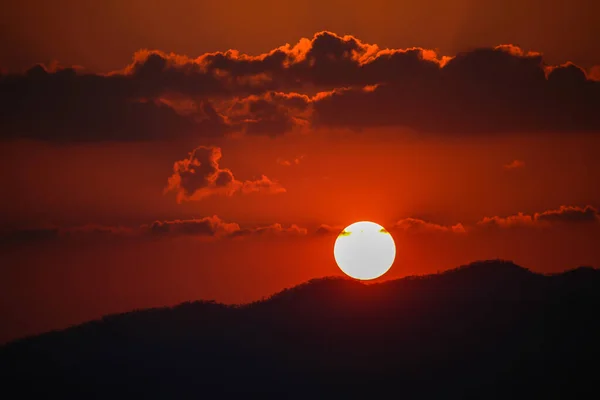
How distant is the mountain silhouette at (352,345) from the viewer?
59.8 meters

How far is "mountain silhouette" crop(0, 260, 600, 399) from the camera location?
59750 millimetres

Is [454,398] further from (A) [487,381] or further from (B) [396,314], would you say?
(B) [396,314]

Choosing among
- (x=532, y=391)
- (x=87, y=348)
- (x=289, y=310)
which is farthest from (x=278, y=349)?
(x=532, y=391)

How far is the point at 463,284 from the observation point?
72.3 m

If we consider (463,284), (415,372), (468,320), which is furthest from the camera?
(463,284)

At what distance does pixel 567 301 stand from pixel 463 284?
8741 millimetres

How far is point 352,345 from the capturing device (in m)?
68.5

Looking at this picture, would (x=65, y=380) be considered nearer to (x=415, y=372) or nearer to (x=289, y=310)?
(x=289, y=310)

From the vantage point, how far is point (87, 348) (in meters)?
65.2

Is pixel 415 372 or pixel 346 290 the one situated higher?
pixel 346 290

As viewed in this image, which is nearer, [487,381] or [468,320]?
[487,381]

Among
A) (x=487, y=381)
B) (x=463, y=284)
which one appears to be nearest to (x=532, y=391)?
(x=487, y=381)

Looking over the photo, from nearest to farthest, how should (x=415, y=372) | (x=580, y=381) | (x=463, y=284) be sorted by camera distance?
(x=580, y=381), (x=415, y=372), (x=463, y=284)

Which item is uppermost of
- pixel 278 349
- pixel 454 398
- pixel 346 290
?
pixel 346 290
